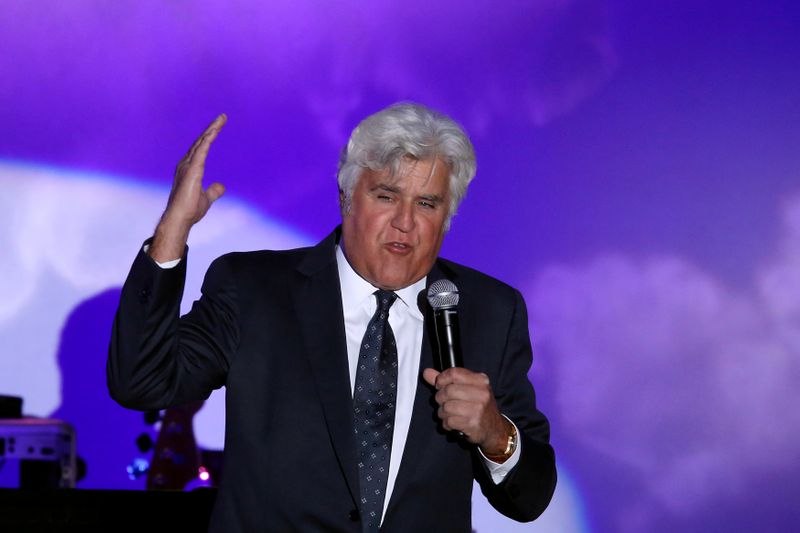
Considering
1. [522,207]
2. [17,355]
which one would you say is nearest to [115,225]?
[17,355]

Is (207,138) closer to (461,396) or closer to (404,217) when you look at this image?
(404,217)

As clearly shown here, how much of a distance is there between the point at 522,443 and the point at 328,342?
0.43 meters

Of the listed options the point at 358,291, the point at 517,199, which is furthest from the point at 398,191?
the point at 517,199

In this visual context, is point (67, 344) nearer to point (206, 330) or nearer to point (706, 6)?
point (206, 330)

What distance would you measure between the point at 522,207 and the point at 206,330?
273 centimetres

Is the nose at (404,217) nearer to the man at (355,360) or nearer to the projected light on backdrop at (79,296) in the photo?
the man at (355,360)

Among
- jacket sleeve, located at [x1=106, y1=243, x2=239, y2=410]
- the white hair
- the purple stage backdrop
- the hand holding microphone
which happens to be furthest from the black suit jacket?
the purple stage backdrop

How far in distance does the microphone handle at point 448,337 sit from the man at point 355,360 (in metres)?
0.06

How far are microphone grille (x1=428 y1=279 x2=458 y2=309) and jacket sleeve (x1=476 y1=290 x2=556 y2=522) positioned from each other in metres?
0.24

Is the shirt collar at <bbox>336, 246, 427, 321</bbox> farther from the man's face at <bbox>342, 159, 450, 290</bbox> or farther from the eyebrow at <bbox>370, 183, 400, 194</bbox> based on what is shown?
the eyebrow at <bbox>370, 183, 400, 194</bbox>

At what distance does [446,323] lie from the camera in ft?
5.94

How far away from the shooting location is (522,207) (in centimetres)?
438

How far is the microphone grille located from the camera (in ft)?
6.03

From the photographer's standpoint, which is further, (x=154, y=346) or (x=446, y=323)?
(x=446, y=323)
